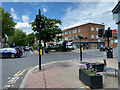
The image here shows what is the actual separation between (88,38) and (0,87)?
39.4 metres

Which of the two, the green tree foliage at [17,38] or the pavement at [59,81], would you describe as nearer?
the pavement at [59,81]

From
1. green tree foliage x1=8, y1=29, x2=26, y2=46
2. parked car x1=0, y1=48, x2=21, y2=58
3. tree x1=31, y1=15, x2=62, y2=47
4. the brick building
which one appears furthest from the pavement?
green tree foliage x1=8, y1=29, x2=26, y2=46

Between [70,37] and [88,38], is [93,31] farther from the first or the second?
[70,37]

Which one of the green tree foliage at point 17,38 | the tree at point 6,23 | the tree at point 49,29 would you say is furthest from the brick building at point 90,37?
the green tree foliage at point 17,38

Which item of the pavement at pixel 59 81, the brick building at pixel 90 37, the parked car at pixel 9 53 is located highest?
the brick building at pixel 90 37

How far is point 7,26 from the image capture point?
26.6 metres

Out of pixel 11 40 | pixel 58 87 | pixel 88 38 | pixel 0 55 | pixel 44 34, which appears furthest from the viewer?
pixel 11 40

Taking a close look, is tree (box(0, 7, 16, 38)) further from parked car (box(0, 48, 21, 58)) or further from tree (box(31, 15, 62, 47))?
parked car (box(0, 48, 21, 58))

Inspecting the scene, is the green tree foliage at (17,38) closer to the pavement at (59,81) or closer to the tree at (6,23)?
the tree at (6,23)

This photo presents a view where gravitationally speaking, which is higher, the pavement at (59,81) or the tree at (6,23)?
the tree at (6,23)

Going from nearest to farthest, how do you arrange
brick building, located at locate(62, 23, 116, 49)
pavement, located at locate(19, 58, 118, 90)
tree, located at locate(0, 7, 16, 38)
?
pavement, located at locate(19, 58, 118, 90) < tree, located at locate(0, 7, 16, 38) < brick building, located at locate(62, 23, 116, 49)

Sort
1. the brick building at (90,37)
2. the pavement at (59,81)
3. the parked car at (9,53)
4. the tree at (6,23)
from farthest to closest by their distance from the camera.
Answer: the brick building at (90,37), the tree at (6,23), the parked car at (9,53), the pavement at (59,81)

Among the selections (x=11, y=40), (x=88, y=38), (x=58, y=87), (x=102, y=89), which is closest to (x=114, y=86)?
(x=102, y=89)

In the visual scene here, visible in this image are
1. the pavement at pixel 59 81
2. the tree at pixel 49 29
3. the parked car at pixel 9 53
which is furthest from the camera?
the tree at pixel 49 29
